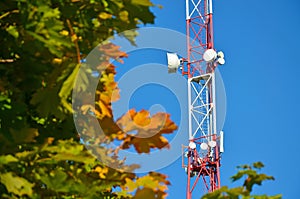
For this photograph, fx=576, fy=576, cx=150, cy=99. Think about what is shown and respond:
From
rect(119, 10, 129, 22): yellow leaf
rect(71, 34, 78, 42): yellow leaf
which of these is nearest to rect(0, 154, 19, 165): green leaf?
rect(71, 34, 78, 42): yellow leaf

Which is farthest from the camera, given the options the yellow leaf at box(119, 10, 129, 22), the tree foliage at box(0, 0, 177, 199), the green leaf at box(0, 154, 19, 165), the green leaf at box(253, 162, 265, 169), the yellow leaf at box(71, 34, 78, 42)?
the yellow leaf at box(119, 10, 129, 22)

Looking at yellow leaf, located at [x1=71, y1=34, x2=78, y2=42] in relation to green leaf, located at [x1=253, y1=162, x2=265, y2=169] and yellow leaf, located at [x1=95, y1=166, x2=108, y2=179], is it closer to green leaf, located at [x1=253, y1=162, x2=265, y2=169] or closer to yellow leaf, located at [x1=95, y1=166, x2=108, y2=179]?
yellow leaf, located at [x1=95, y1=166, x2=108, y2=179]

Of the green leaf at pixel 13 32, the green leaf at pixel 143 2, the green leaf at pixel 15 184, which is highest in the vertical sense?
the green leaf at pixel 143 2

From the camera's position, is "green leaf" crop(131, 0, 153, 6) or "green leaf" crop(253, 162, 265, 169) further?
"green leaf" crop(131, 0, 153, 6)

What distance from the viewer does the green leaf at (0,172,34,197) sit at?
110 inches

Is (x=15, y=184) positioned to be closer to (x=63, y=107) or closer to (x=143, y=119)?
(x=63, y=107)

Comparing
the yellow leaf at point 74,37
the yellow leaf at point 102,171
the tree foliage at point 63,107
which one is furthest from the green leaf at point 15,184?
the yellow leaf at point 74,37

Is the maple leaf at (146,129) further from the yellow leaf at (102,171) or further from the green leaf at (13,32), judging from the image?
the green leaf at (13,32)

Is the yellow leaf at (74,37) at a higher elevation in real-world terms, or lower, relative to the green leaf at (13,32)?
higher

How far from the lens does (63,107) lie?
3176 mm

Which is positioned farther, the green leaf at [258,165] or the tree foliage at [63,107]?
the green leaf at [258,165]

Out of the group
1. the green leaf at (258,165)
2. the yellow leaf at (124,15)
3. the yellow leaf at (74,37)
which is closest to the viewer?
the green leaf at (258,165)

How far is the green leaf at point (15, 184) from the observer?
279 cm

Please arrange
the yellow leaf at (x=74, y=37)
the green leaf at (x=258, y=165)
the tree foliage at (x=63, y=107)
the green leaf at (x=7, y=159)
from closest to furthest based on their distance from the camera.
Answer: the green leaf at (x=7, y=159) → the tree foliage at (x=63, y=107) → the green leaf at (x=258, y=165) → the yellow leaf at (x=74, y=37)
